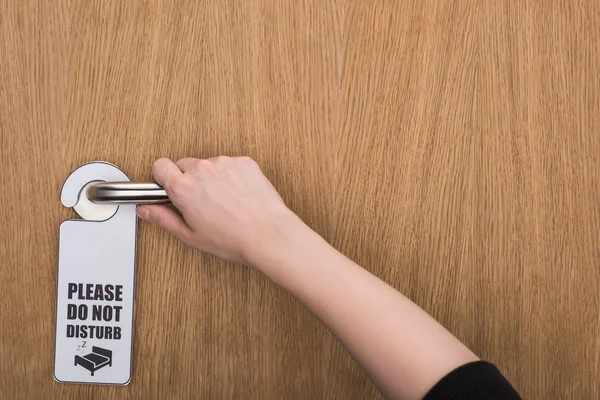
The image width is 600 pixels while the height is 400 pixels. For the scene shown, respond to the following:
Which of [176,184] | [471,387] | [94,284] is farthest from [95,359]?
[471,387]

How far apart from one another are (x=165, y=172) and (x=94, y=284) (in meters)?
0.12

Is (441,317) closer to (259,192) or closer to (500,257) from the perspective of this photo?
(500,257)

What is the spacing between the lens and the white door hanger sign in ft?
1.52

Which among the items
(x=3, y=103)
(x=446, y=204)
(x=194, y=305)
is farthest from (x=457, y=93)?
(x=3, y=103)

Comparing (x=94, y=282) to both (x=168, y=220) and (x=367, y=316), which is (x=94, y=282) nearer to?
(x=168, y=220)

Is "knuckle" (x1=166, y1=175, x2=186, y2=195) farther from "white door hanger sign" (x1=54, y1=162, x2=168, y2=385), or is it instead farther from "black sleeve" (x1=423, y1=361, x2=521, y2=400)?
"black sleeve" (x1=423, y1=361, x2=521, y2=400)

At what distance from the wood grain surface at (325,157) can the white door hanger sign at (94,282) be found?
12 millimetres

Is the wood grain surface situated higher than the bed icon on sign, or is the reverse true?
the wood grain surface

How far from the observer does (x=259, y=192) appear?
43cm

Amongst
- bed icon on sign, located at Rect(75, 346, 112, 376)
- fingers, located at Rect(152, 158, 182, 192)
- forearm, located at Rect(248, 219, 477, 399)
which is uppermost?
fingers, located at Rect(152, 158, 182, 192)

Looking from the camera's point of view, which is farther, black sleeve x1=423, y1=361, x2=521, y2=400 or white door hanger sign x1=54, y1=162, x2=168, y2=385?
white door hanger sign x1=54, y1=162, x2=168, y2=385

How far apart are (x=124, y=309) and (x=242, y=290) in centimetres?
11

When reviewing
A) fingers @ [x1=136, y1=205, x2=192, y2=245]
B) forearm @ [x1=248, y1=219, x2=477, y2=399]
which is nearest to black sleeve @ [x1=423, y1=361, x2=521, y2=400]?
forearm @ [x1=248, y1=219, x2=477, y2=399]


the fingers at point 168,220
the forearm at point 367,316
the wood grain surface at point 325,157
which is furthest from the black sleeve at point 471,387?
the fingers at point 168,220
